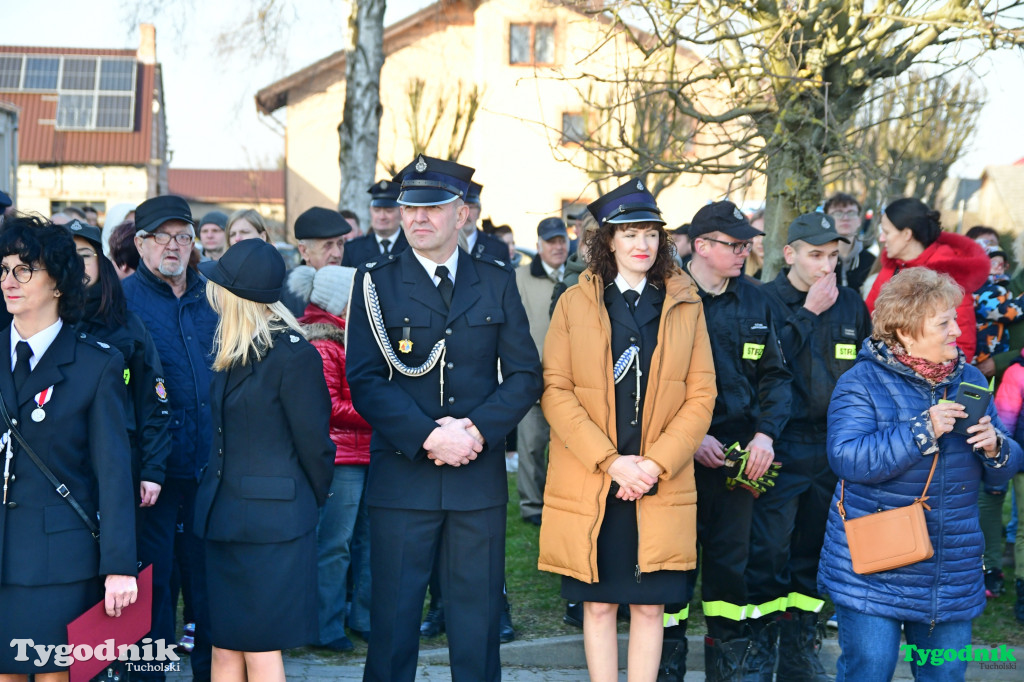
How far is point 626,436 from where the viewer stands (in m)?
4.41

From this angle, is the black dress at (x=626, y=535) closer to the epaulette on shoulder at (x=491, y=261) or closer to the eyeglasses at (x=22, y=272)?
the epaulette on shoulder at (x=491, y=261)

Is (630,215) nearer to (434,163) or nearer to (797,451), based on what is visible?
(434,163)

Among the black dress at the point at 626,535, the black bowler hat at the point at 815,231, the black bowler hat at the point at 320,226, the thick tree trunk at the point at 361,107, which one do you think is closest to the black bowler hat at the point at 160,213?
the black bowler hat at the point at 320,226

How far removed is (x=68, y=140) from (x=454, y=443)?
31.6 metres

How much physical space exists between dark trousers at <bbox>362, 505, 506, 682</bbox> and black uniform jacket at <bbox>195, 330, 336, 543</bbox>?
44 centimetres

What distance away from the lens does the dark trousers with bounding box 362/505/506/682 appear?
13.8ft

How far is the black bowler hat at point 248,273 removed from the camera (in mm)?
3918

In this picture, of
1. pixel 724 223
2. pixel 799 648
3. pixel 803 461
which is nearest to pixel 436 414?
pixel 724 223

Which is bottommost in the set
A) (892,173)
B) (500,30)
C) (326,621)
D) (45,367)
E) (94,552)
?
(326,621)

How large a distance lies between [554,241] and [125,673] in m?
4.64

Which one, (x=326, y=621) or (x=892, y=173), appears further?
(x=892, y=173)

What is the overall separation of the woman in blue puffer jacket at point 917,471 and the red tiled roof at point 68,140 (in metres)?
30.5

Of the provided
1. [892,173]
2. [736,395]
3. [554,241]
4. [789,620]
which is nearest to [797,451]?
[736,395]

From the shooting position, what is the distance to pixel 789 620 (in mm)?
5188
